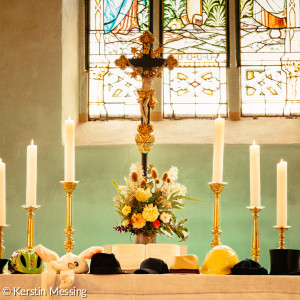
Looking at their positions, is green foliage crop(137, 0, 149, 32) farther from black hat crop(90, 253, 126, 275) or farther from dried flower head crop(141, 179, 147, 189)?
black hat crop(90, 253, 126, 275)

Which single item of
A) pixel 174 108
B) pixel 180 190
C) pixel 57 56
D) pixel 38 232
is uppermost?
pixel 57 56

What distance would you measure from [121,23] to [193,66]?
0.70 metres

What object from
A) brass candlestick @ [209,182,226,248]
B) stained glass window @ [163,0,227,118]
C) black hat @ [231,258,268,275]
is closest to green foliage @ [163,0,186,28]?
stained glass window @ [163,0,227,118]

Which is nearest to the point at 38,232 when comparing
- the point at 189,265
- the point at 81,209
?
the point at 81,209

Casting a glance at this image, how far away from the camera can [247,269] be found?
97.6 inches

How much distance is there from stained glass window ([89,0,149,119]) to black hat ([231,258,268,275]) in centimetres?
356

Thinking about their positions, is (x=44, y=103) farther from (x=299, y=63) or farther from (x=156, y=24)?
(x=299, y=63)

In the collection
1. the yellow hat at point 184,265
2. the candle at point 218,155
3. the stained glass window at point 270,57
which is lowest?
the yellow hat at point 184,265

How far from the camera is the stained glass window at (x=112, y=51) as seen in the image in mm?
6070

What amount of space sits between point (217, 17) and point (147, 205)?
3.14 m

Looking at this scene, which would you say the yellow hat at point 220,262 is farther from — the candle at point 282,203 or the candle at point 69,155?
the candle at point 69,155

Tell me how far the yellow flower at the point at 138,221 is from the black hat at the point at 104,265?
0.83m

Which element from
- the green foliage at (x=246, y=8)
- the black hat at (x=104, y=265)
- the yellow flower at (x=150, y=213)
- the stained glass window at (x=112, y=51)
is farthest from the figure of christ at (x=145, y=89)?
the green foliage at (x=246, y=8)

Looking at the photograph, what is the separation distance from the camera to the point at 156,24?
6.16 metres
